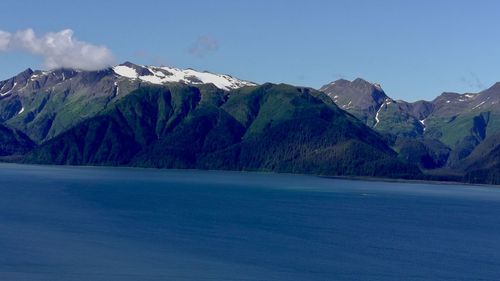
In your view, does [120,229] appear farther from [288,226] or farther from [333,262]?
[333,262]

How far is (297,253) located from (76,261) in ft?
95.5

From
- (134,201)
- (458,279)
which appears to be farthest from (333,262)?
(134,201)

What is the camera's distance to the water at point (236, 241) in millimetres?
89688

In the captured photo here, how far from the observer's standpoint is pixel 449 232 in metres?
136

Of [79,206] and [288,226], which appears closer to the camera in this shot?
[288,226]

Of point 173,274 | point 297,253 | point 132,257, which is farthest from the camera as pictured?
point 297,253

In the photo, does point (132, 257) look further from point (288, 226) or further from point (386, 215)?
point (386, 215)

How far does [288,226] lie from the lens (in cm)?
13388

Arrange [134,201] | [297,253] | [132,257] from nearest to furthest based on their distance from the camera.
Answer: [132,257] < [297,253] < [134,201]

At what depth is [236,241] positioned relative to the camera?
113m

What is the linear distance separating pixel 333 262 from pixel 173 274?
22.3m

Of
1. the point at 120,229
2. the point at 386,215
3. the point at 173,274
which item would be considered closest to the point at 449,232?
the point at 386,215

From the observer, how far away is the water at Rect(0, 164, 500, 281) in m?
89.7

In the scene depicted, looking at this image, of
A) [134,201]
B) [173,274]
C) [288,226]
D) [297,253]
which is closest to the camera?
[173,274]
